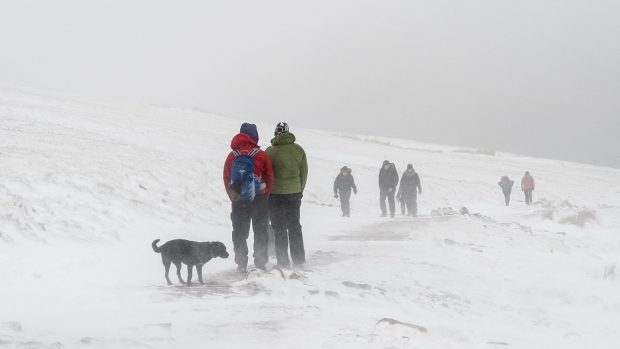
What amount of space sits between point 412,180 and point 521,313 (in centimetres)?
Answer: 1220

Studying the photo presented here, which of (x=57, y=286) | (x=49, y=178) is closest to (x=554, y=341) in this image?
(x=57, y=286)

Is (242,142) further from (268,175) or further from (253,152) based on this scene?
(268,175)

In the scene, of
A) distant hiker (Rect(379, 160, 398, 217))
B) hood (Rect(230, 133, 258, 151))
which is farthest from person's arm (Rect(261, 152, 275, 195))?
distant hiker (Rect(379, 160, 398, 217))

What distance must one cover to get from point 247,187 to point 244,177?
0.14 metres

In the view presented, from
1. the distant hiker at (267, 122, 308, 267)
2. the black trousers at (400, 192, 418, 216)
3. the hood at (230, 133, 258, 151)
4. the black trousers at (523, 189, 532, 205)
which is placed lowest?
the black trousers at (523, 189, 532, 205)

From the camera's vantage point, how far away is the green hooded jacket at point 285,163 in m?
8.44

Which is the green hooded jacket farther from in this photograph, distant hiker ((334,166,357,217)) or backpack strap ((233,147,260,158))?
distant hiker ((334,166,357,217))

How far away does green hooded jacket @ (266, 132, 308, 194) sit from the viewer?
8.44m

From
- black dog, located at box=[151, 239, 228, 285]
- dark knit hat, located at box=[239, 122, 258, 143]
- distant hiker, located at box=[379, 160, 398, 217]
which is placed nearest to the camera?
black dog, located at box=[151, 239, 228, 285]

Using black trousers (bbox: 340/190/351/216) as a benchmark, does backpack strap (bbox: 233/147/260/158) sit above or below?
above

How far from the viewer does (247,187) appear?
7688 millimetres

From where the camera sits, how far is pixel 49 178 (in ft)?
38.5

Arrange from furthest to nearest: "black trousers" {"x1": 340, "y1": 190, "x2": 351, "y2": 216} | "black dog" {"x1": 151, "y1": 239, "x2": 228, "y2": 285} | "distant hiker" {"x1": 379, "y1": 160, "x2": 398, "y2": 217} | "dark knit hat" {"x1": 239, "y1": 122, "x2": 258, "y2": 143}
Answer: "distant hiker" {"x1": 379, "y1": 160, "x2": 398, "y2": 217}, "black trousers" {"x1": 340, "y1": 190, "x2": 351, "y2": 216}, "dark knit hat" {"x1": 239, "y1": 122, "x2": 258, "y2": 143}, "black dog" {"x1": 151, "y1": 239, "x2": 228, "y2": 285}

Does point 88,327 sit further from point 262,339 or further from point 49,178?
point 49,178
